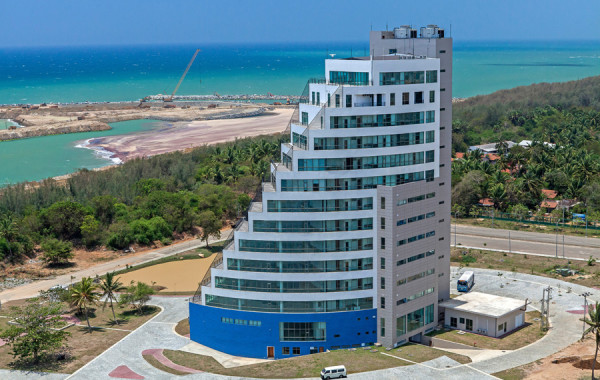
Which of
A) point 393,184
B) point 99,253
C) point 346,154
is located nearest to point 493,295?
point 393,184

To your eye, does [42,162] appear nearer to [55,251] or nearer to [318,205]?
[55,251]

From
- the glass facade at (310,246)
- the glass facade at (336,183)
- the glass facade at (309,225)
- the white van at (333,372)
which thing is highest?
the glass facade at (336,183)

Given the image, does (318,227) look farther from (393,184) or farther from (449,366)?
(449,366)

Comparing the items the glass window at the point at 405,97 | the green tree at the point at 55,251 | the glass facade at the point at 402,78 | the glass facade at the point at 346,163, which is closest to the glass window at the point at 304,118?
the glass facade at the point at 346,163

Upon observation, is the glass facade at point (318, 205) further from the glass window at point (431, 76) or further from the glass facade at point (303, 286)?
the glass window at point (431, 76)

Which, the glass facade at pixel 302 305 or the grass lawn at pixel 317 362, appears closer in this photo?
the grass lawn at pixel 317 362
